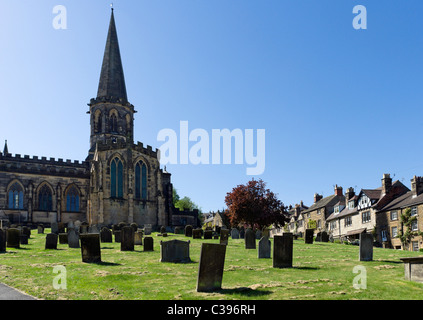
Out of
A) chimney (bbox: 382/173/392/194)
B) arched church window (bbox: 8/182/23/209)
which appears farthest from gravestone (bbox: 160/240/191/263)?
chimney (bbox: 382/173/392/194)

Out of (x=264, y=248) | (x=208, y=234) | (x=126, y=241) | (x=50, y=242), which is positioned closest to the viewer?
(x=264, y=248)

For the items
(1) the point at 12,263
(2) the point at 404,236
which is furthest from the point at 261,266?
(2) the point at 404,236

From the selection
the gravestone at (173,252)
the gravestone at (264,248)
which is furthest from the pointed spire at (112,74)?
the gravestone at (173,252)

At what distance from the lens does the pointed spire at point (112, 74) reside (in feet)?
212

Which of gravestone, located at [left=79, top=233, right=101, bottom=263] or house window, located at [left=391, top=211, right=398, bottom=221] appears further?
house window, located at [left=391, top=211, right=398, bottom=221]

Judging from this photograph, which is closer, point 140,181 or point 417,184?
point 417,184

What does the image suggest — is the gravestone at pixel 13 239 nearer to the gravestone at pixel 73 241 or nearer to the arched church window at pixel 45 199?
the gravestone at pixel 73 241

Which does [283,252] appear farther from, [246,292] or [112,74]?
[112,74]

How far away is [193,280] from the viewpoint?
12688 mm

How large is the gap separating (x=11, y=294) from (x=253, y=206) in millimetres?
36862

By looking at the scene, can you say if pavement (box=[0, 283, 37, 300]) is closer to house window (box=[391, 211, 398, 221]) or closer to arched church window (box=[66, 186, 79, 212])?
house window (box=[391, 211, 398, 221])

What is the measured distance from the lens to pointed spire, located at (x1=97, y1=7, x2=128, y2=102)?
6462 cm

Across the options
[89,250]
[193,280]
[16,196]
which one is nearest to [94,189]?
[16,196]
